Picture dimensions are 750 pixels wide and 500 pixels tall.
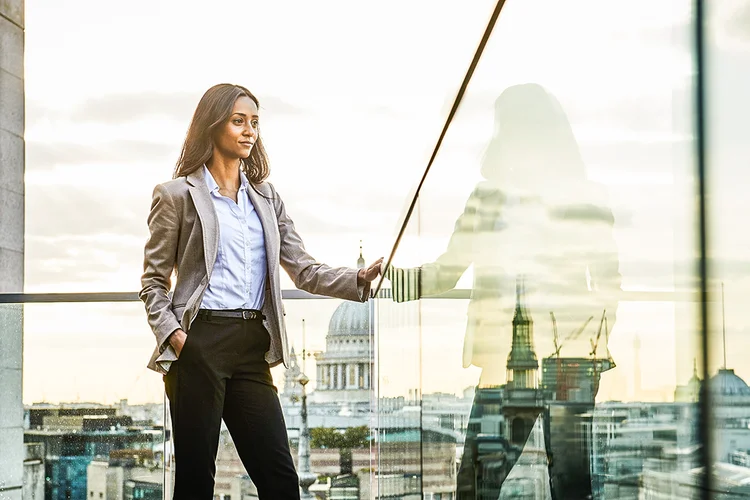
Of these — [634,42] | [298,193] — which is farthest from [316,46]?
[634,42]

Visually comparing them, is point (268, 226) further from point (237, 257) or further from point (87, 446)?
point (87, 446)

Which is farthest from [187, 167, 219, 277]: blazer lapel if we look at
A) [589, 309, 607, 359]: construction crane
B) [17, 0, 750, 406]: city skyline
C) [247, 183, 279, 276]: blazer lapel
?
[589, 309, 607, 359]: construction crane

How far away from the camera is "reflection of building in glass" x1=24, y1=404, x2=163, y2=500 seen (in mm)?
3787

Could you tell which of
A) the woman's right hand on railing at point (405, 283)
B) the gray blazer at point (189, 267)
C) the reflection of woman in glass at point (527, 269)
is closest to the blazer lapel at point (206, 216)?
the gray blazer at point (189, 267)

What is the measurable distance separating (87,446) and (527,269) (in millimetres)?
3185

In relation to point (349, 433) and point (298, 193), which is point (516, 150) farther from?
point (298, 193)

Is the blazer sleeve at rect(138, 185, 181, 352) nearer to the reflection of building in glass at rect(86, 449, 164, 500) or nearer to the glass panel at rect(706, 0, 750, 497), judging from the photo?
the reflection of building in glass at rect(86, 449, 164, 500)

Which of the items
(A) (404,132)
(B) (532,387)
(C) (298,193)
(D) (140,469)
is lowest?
(D) (140,469)

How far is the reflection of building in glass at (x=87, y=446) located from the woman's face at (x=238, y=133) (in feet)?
5.03

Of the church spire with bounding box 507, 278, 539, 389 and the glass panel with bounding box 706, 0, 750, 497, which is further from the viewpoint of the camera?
the church spire with bounding box 507, 278, 539, 389

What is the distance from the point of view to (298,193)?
17.0 metres

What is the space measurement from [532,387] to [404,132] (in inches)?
679

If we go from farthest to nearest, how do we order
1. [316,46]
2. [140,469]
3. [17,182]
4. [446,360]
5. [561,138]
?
[316,46] → [17,182] → [140,469] → [446,360] → [561,138]

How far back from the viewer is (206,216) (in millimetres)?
2400
